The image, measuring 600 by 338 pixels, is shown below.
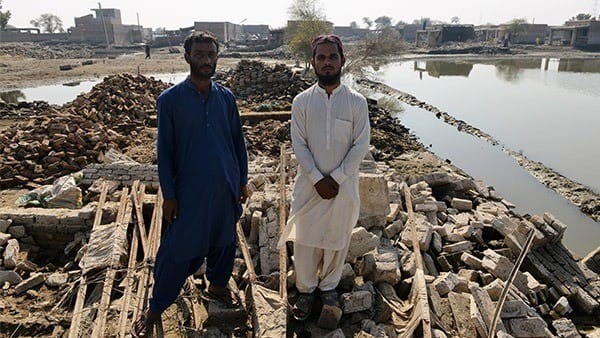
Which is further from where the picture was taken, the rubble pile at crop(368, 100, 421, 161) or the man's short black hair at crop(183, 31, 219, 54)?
the rubble pile at crop(368, 100, 421, 161)

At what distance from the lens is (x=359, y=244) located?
3668 millimetres

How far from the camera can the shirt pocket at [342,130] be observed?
2.89 metres

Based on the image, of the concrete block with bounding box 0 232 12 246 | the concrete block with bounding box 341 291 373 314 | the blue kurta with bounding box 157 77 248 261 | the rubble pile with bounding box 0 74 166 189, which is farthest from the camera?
the rubble pile with bounding box 0 74 166 189

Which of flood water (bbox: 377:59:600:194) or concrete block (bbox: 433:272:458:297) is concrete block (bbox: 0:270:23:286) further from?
flood water (bbox: 377:59:600:194)

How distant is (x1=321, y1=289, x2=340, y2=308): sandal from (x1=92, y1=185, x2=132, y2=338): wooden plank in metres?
1.68

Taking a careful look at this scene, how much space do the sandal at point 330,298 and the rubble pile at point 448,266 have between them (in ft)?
0.22

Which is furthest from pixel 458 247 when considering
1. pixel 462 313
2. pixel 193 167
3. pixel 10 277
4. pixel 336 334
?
pixel 10 277

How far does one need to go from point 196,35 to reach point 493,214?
4.99 m

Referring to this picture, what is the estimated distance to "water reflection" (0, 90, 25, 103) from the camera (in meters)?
18.2

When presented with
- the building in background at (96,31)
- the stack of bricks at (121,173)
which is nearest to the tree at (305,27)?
the stack of bricks at (121,173)

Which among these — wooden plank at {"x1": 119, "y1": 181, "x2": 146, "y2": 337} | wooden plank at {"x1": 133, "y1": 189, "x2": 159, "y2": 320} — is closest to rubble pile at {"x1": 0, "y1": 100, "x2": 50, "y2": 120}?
wooden plank at {"x1": 119, "y1": 181, "x2": 146, "y2": 337}

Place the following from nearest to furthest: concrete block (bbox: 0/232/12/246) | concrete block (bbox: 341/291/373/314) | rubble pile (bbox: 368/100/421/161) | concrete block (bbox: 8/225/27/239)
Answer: concrete block (bbox: 341/291/373/314) < concrete block (bbox: 0/232/12/246) < concrete block (bbox: 8/225/27/239) < rubble pile (bbox: 368/100/421/161)

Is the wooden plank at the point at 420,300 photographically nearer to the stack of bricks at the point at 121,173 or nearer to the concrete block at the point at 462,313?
the concrete block at the point at 462,313

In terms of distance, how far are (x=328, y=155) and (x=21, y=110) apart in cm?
1507
